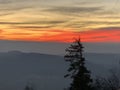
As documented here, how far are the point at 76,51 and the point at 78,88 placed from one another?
360 cm

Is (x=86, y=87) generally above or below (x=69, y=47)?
below

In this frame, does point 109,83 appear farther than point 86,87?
Yes

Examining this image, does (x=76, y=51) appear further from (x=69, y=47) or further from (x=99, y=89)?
(x=99, y=89)

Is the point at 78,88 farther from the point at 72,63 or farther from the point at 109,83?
the point at 109,83

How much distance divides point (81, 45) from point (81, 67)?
219 centimetres

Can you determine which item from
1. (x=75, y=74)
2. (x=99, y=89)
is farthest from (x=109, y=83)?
(x=75, y=74)

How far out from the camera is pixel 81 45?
49.3 metres

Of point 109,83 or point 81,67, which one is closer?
point 81,67

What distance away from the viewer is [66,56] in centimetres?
4894

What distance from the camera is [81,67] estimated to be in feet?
160

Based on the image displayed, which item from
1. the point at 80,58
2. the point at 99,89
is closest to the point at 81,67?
the point at 80,58

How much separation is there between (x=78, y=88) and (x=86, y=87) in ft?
2.57

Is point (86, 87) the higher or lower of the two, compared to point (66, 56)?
lower

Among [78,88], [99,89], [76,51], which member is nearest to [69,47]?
[76,51]
